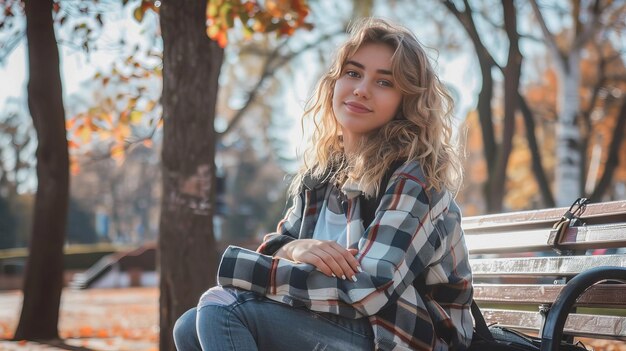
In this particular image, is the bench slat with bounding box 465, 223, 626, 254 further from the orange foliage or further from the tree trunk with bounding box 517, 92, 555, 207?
the tree trunk with bounding box 517, 92, 555, 207

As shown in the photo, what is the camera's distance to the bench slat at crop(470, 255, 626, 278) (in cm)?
303

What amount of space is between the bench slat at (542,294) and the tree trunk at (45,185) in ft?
24.8

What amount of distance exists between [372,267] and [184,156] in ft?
11.1

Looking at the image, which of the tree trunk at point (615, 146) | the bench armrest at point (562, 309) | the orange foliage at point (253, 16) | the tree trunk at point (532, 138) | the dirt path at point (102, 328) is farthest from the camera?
the tree trunk at point (615, 146)

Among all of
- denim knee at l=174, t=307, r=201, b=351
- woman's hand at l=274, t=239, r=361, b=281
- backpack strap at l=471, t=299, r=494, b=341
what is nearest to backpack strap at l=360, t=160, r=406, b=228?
woman's hand at l=274, t=239, r=361, b=281

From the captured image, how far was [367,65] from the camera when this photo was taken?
303 centimetres

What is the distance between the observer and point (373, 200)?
2.77m

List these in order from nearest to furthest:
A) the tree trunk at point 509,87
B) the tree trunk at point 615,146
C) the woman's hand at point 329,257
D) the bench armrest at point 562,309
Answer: the bench armrest at point 562,309 → the woman's hand at point 329,257 → the tree trunk at point 509,87 → the tree trunk at point 615,146

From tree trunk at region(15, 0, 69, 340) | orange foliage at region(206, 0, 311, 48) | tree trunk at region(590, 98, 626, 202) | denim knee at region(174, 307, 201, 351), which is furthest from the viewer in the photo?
tree trunk at region(590, 98, 626, 202)

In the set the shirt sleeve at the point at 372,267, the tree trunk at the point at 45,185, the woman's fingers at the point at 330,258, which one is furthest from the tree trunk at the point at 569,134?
the woman's fingers at the point at 330,258

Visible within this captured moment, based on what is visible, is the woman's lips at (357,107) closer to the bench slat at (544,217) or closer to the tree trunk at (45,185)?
the bench slat at (544,217)

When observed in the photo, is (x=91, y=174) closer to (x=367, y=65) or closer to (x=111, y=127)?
(x=111, y=127)

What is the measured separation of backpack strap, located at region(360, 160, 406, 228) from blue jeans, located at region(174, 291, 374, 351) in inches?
14.2

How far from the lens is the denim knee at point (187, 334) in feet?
8.80
